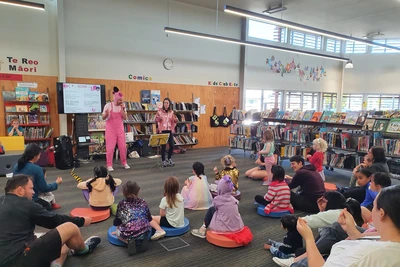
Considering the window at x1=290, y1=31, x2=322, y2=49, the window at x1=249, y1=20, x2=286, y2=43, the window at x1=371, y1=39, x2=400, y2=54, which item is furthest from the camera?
the window at x1=371, y1=39, x2=400, y2=54

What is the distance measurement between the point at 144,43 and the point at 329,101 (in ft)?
32.9

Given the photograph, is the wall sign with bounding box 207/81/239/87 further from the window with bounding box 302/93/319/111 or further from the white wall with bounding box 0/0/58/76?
the white wall with bounding box 0/0/58/76

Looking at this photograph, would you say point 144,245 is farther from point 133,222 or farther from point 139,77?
point 139,77

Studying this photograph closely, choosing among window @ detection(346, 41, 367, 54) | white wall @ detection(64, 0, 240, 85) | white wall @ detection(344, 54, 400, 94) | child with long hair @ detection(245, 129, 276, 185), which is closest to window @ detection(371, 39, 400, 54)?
white wall @ detection(344, 54, 400, 94)

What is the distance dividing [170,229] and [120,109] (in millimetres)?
3946

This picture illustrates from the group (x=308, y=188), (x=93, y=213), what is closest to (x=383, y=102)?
(x=308, y=188)

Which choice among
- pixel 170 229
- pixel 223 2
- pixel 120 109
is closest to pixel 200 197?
pixel 170 229

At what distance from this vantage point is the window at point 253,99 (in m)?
11.6

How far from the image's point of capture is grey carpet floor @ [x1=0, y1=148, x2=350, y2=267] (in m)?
2.88

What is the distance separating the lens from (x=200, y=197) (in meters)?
4.30

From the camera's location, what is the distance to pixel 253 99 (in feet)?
38.8

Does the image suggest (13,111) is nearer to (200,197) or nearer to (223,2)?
(200,197)

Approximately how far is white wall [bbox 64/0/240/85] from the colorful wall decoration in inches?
76.3

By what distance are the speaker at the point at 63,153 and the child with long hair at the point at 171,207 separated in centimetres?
421
